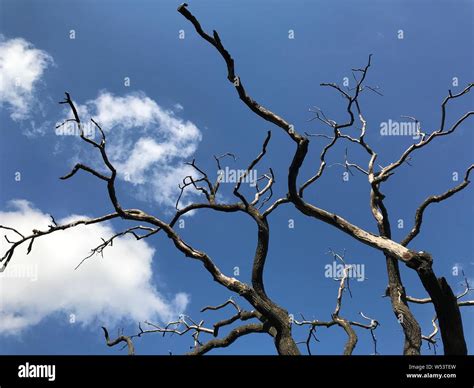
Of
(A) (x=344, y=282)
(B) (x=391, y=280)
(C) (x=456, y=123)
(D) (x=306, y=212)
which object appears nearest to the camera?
(D) (x=306, y=212)

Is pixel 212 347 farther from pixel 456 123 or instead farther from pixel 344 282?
pixel 456 123

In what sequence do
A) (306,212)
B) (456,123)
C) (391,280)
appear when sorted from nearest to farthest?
1. (306,212)
2. (391,280)
3. (456,123)

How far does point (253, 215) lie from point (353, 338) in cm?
312
